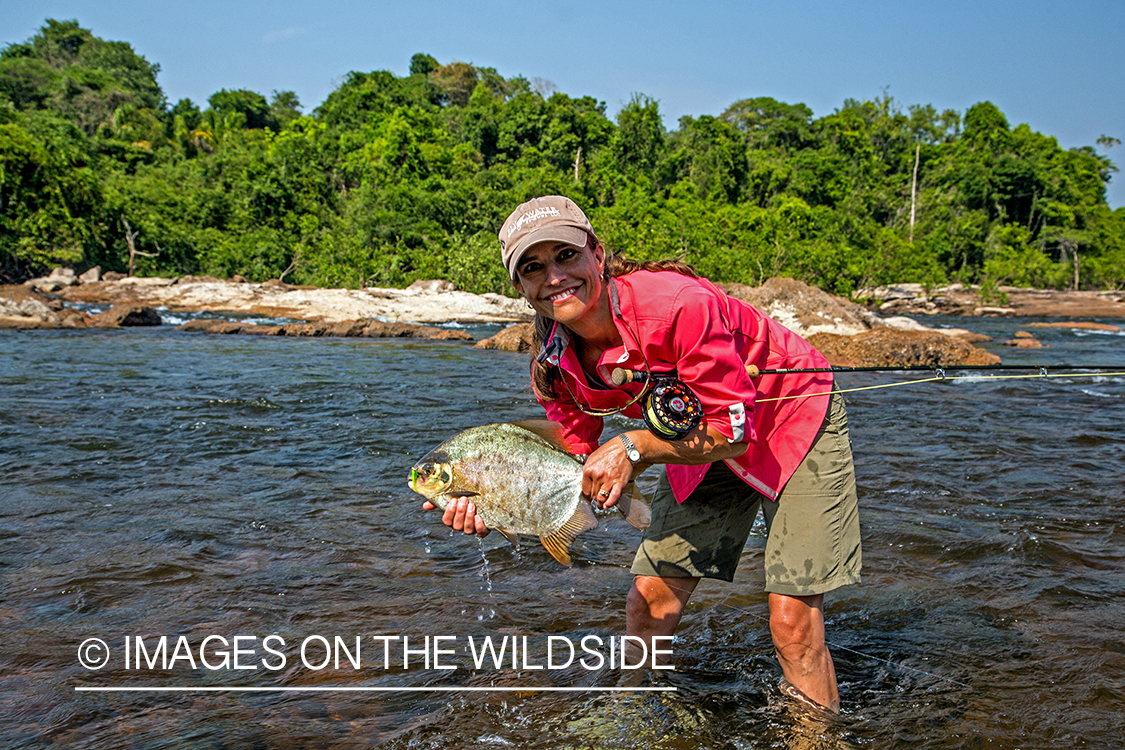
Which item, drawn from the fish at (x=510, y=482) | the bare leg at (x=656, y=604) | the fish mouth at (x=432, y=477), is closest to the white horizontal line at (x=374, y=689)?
the bare leg at (x=656, y=604)

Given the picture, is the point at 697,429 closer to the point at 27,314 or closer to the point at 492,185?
the point at 27,314

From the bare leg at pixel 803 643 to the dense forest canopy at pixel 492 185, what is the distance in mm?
31754

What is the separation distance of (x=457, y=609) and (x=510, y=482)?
1740mm

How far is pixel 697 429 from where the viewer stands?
2.43m

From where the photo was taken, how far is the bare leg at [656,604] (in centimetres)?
324

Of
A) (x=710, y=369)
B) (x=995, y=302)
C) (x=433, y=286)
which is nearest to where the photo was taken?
(x=710, y=369)

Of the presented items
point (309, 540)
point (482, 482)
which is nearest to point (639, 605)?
point (482, 482)

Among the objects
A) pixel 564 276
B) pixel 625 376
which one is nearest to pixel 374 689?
pixel 625 376

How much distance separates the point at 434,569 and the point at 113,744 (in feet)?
6.88

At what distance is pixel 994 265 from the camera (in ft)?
163

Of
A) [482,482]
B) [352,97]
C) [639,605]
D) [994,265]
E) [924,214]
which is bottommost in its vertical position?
[639,605]

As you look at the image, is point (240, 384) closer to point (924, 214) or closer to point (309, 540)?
point (309, 540)

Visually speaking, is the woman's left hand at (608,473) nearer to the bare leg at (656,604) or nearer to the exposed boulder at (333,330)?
the bare leg at (656,604)

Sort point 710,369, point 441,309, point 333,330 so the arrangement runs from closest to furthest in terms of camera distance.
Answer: point 710,369, point 333,330, point 441,309
